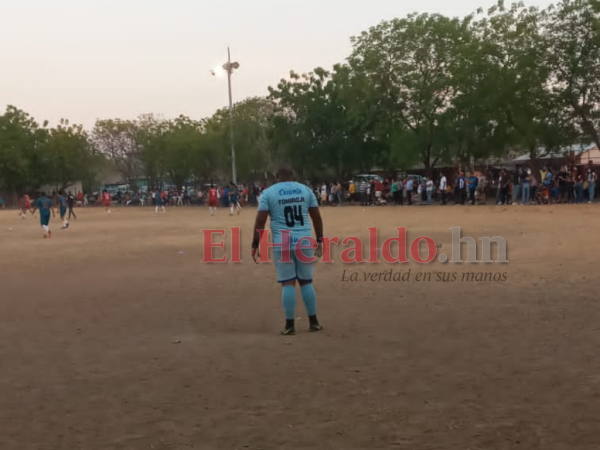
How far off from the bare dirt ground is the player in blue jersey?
41cm

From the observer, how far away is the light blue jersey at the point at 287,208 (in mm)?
7016

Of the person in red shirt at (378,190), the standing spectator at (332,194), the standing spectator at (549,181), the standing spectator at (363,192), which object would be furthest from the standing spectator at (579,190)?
the standing spectator at (332,194)

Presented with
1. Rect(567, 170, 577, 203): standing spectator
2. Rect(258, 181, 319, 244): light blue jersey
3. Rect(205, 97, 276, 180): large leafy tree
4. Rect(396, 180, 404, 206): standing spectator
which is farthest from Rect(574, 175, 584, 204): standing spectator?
Rect(205, 97, 276, 180): large leafy tree

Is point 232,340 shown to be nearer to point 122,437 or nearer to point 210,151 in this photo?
point 122,437

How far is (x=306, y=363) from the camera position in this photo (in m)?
5.81

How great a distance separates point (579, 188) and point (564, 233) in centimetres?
1460

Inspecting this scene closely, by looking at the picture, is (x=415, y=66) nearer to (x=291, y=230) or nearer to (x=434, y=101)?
(x=434, y=101)

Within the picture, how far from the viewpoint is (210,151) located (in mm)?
63156

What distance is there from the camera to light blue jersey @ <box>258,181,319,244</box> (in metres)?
7.02

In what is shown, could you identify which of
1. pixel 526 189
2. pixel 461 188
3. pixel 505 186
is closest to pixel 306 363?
pixel 526 189

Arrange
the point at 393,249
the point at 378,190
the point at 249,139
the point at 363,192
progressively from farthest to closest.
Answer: the point at 249,139, the point at 363,192, the point at 378,190, the point at 393,249

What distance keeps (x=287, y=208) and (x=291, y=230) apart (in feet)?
0.77

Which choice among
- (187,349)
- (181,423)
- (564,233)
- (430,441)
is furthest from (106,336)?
(564,233)

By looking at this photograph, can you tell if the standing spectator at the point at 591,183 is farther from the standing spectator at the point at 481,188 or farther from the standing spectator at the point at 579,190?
the standing spectator at the point at 481,188
